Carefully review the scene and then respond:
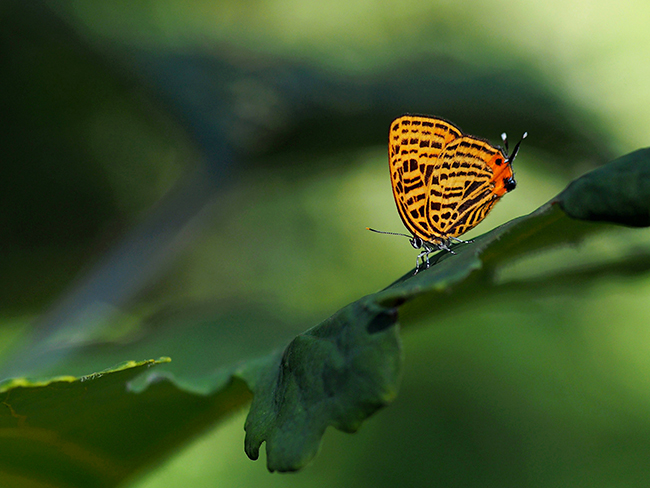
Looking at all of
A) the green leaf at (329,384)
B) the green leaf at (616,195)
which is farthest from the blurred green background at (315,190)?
the green leaf at (616,195)

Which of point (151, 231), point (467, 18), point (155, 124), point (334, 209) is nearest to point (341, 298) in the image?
point (334, 209)

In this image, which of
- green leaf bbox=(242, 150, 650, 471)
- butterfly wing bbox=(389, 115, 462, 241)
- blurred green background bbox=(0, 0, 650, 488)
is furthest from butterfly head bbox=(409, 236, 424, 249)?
green leaf bbox=(242, 150, 650, 471)

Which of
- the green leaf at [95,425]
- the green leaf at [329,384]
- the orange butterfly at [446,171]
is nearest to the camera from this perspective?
the green leaf at [329,384]

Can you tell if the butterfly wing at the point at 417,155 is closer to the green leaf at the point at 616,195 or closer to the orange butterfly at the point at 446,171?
the orange butterfly at the point at 446,171

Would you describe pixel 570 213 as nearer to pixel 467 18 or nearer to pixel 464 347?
pixel 464 347

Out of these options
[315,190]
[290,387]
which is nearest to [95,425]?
[290,387]

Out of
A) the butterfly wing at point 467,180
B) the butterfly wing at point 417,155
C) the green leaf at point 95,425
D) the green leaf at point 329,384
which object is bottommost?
the green leaf at point 329,384
